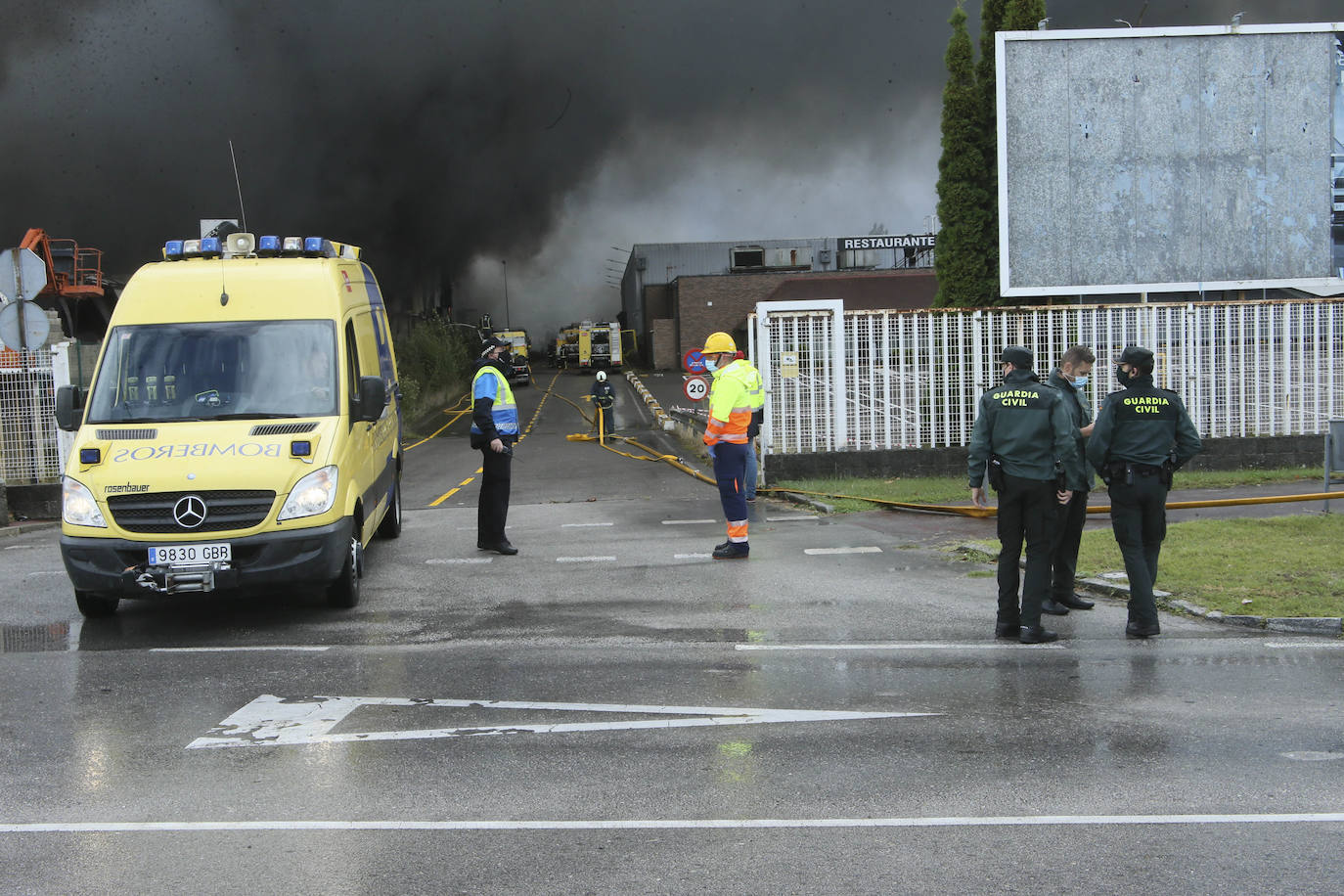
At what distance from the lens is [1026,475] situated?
25.1 feet

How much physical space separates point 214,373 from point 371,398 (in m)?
1.19

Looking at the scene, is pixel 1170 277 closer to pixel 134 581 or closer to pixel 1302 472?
pixel 1302 472

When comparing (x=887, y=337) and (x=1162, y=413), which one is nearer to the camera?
(x=1162, y=413)

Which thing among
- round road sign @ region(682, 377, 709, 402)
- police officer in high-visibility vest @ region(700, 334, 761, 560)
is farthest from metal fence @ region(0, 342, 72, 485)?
police officer in high-visibility vest @ region(700, 334, 761, 560)

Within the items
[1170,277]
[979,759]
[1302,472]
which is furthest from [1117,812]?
[1170,277]

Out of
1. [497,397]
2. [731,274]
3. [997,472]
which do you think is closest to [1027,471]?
[997,472]

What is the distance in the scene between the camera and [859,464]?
17.0m

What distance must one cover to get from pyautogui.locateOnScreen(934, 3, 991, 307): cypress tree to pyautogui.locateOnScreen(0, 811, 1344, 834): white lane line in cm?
1663

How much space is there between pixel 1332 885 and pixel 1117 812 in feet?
2.62

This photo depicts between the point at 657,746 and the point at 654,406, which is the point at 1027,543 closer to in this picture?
the point at 657,746

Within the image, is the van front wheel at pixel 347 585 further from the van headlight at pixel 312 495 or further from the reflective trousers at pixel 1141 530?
the reflective trousers at pixel 1141 530

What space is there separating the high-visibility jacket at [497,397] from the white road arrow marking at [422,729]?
4.89 meters

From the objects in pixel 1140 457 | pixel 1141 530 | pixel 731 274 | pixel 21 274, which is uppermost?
pixel 731 274

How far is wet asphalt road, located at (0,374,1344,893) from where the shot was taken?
406 centimetres
